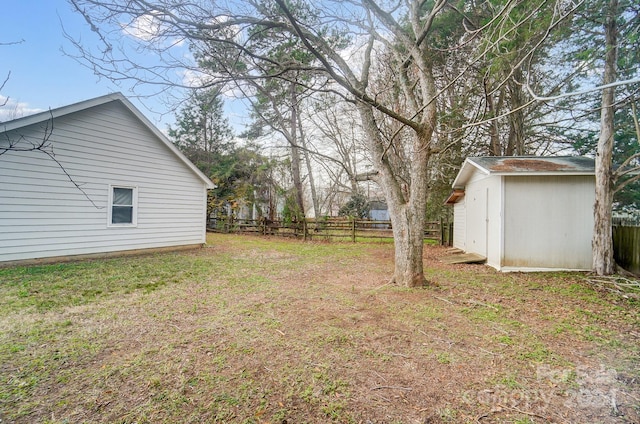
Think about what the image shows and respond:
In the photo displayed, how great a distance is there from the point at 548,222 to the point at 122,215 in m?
11.9

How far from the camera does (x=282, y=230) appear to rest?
618 inches

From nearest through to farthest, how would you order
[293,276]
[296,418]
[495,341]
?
[296,418] < [495,341] < [293,276]

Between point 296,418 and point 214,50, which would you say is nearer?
point 296,418

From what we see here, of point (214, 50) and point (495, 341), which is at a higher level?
point (214, 50)

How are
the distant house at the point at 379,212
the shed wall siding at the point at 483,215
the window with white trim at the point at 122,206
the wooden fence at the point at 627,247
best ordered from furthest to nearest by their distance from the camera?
the distant house at the point at 379,212, the window with white trim at the point at 122,206, the shed wall siding at the point at 483,215, the wooden fence at the point at 627,247

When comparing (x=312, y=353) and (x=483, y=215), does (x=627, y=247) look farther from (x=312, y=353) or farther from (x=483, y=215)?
(x=312, y=353)

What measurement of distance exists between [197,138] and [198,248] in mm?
13786

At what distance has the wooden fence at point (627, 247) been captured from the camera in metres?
6.95

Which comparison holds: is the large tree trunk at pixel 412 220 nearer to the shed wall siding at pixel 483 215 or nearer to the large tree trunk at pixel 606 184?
the shed wall siding at pixel 483 215

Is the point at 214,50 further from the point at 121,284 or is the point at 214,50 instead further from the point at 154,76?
→ the point at 121,284

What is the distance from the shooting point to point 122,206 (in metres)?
8.60

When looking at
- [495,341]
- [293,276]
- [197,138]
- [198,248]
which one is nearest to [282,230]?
[198,248]

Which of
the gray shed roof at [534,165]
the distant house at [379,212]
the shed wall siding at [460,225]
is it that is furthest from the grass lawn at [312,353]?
the distant house at [379,212]

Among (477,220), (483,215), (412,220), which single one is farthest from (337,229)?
(412,220)
